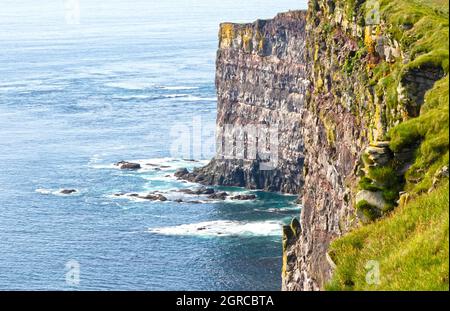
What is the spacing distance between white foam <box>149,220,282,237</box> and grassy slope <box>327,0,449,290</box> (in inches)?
3520

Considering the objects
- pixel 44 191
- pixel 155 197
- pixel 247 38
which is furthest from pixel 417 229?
pixel 247 38

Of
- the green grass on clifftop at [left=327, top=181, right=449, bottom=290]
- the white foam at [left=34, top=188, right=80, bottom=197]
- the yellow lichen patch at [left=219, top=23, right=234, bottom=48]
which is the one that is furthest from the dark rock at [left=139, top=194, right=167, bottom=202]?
the green grass on clifftop at [left=327, top=181, right=449, bottom=290]

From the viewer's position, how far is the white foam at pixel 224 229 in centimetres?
12288

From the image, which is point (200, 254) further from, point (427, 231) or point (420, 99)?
point (427, 231)

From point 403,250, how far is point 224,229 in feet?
336

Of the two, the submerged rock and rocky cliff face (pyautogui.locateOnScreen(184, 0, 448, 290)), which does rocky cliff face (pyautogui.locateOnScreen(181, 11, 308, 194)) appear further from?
rocky cliff face (pyautogui.locateOnScreen(184, 0, 448, 290))

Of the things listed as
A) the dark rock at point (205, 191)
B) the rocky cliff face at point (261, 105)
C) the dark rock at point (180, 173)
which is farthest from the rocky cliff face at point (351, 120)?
the dark rock at point (180, 173)

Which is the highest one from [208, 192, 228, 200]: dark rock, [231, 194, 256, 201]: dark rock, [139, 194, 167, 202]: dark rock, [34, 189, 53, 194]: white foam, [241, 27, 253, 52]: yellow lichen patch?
[241, 27, 253, 52]: yellow lichen patch

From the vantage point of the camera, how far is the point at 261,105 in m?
161

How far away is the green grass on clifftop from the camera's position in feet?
73.6

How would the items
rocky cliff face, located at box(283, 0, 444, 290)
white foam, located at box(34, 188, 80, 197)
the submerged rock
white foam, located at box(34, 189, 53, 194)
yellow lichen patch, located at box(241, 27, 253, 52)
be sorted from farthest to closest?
yellow lichen patch, located at box(241, 27, 253, 52)
the submerged rock
white foam, located at box(34, 189, 53, 194)
white foam, located at box(34, 188, 80, 197)
rocky cliff face, located at box(283, 0, 444, 290)

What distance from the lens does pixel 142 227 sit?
413 ft

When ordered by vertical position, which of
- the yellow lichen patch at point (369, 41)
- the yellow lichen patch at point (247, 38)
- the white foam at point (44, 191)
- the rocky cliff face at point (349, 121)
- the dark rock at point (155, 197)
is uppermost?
the yellow lichen patch at point (369, 41)

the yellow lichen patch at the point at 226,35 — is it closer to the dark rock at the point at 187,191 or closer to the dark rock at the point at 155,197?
the dark rock at the point at 187,191
